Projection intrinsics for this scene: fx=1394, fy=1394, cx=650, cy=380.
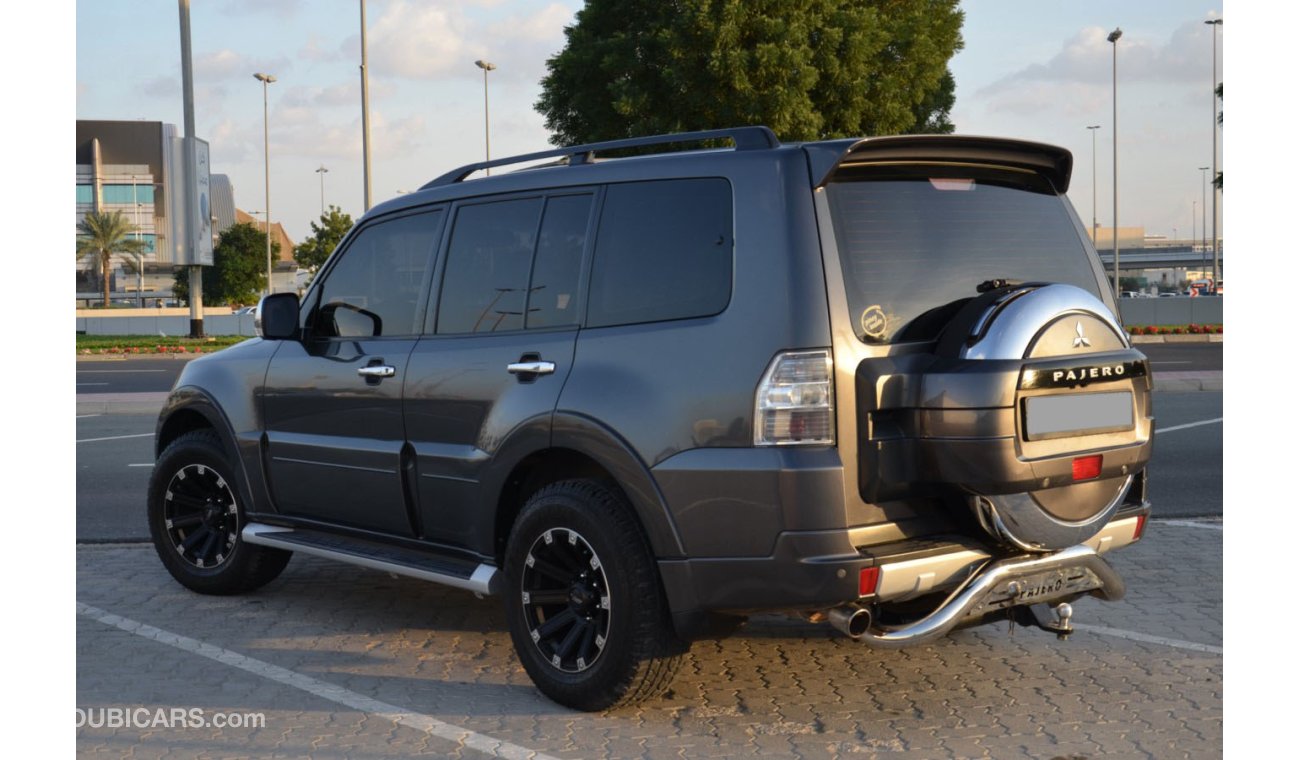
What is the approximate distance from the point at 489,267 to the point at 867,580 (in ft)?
6.85

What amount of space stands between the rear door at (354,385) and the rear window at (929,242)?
2015 mm

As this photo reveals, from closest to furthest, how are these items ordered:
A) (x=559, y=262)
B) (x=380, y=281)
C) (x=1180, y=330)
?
(x=559, y=262) → (x=380, y=281) → (x=1180, y=330)

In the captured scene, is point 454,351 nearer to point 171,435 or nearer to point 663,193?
point 663,193

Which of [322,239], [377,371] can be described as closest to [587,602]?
[377,371]

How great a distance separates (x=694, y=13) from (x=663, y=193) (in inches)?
1177

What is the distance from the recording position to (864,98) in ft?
119

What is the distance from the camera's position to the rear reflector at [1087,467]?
458 cm

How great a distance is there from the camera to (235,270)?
80.4m

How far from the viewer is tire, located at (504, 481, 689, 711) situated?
463cm

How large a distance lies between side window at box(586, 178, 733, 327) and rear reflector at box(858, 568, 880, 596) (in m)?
0.96

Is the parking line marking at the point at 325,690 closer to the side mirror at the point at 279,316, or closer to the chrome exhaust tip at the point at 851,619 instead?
the chrome exhaust tip at the point at 851,619

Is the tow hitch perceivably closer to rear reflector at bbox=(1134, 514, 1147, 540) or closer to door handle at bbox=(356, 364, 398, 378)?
rear reflector at bbox=(1134, 514, 1147, 540)

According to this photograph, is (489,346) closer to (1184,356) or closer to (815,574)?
(815,574)

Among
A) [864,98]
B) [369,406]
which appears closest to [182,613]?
[369,406]
